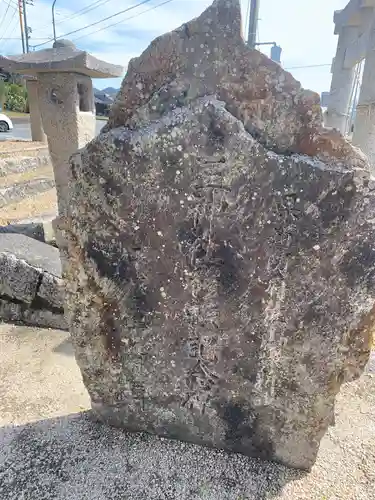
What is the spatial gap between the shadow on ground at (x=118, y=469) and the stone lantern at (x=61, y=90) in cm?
274

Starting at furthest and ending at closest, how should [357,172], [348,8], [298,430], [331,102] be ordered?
[331,102]
[348,8]
[298,430]
[357,172]

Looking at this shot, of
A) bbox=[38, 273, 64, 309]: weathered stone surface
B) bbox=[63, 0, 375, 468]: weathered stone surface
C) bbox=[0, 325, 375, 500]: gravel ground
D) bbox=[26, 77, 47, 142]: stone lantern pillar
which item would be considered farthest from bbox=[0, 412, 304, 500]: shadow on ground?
bbox=[26, 77, 47, 142]: stone lantern pillar

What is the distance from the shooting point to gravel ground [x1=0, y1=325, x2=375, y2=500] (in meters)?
1.33

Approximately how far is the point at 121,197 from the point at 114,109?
1.02ft

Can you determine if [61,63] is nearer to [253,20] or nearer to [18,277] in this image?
[18,277]

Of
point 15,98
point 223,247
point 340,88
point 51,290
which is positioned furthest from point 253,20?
point 15,98

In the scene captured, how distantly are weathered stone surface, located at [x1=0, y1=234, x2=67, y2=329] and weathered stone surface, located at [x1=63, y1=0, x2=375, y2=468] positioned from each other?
3.66ft

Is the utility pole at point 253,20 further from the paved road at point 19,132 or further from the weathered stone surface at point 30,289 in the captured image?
the paved road at point 19,132

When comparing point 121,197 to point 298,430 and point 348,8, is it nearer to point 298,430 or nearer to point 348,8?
point 298,430

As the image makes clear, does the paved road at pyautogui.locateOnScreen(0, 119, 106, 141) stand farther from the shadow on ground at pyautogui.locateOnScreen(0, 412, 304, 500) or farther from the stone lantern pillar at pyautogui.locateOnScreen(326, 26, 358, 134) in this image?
the shadow on ground at pyautogui.locateOnScreen(0, 412, 304, 500)

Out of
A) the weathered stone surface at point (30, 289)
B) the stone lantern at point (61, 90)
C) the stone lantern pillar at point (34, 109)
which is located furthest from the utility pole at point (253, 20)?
the stone lantern pillar at point (34, 109)

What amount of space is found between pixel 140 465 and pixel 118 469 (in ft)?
0.27

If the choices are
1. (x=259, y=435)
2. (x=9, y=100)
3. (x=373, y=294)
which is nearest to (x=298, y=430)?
(x=259, y=435)

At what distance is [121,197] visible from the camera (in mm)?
1256
